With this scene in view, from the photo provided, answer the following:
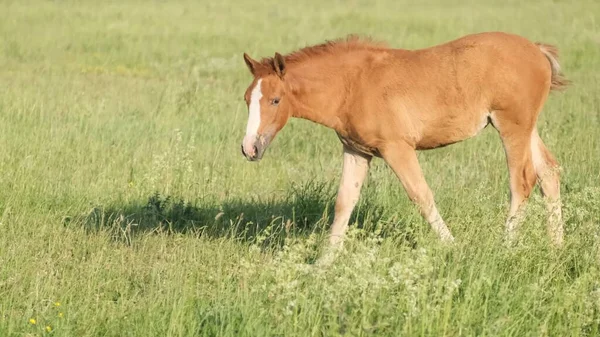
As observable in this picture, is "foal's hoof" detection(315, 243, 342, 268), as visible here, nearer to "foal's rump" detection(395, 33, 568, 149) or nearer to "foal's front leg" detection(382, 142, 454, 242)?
"foal's front leg" detection(382, 142, 454, 242)

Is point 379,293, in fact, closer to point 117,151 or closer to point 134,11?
point 117,151

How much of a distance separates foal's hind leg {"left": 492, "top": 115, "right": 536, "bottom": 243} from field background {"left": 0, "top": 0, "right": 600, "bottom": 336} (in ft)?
0.57

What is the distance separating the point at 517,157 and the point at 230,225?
2.32m

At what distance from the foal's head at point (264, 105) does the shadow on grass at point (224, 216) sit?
1010 mm

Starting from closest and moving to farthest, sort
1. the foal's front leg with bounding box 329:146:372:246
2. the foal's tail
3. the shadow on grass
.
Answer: the foal's front leg with bounding box 329:146:372:246, the shadow on grass, the foal's tail

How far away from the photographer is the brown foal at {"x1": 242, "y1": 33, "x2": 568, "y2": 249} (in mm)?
7445

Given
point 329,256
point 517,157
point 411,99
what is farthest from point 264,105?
point 517,157

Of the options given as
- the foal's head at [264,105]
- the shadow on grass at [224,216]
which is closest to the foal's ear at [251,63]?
the foal's head at [264,105]

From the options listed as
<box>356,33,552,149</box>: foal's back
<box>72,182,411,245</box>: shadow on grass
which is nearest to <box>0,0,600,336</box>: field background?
<box>72,182,411,245</box>: shadow on grass

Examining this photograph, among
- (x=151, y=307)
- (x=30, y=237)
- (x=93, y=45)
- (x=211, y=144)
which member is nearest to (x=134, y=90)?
(x=211, y=144)

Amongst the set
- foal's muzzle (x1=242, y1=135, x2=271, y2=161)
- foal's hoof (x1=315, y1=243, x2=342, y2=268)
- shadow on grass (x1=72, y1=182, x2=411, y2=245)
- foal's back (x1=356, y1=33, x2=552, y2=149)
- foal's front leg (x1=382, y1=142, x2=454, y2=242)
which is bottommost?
shadow on grass (x1=72, y1=182, x2=411, y2=245)

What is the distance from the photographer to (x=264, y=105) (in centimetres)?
712

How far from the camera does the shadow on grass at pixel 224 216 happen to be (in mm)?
8117

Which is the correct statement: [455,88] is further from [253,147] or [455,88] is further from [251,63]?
[253,147]
